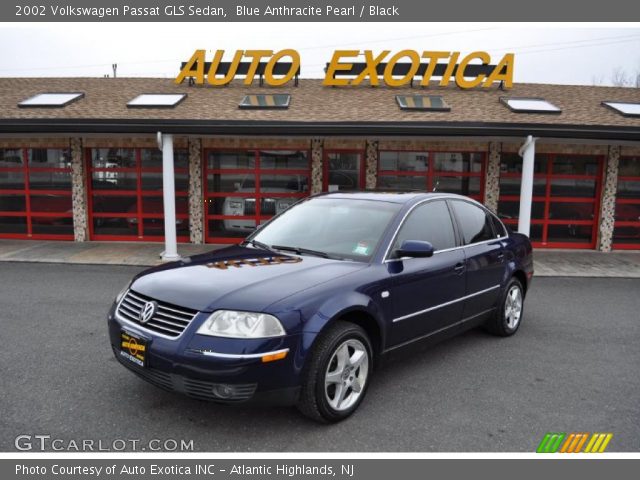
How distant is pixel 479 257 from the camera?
5.09 meters

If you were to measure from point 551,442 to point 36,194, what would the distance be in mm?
13102

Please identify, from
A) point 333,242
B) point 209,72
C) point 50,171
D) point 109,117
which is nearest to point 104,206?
point 50,171

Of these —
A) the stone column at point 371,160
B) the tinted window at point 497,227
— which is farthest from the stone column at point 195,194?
the tinted window at point 497,227

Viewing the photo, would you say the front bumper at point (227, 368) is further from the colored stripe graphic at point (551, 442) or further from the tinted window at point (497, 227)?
the tinted window at point (497, 227)

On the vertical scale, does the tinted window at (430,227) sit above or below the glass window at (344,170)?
above

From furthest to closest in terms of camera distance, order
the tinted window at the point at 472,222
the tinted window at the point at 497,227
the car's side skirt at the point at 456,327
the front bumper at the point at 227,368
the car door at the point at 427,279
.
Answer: the tinted window at the point at 497,227 < the tinted window at the point at 472,222 < the car's side skirt at the point at 456,327 < the car door at the point at 427,279 < the front bumper at the point at 227,368

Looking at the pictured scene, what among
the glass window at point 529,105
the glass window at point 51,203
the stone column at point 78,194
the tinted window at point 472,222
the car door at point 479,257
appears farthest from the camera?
the glass window at point 51,203

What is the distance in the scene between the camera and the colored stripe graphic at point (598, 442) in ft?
11.0

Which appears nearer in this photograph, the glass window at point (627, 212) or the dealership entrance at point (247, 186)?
the dealership entrance at point (247, 186)

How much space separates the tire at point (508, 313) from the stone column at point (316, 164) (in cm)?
741

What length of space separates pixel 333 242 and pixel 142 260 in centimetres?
693

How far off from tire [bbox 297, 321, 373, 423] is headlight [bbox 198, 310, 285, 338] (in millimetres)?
345

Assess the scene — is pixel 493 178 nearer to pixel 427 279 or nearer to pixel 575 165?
pixel 575 165

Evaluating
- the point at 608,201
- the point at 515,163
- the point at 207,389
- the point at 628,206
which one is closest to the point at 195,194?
the point at 515,163
